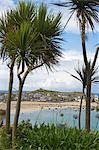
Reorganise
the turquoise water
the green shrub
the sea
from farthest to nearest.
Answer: the turquoise water, the sea, the green shrub

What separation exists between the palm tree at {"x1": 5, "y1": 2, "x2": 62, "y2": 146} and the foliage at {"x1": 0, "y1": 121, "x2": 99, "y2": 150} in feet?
1.68

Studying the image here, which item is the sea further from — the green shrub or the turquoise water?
the green shrub

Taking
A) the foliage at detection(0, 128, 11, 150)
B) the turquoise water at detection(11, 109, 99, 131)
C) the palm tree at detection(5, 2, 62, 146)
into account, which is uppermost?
the palm tree at detection(5, 2, 62, 146)

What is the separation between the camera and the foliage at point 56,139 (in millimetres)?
9133

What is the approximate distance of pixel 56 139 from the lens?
367 inches

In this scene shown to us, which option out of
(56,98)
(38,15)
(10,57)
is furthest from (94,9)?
(56,98)

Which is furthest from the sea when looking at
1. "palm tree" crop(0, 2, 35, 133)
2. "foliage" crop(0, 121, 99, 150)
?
"palm tree" crop(0, 2, 35, 133)

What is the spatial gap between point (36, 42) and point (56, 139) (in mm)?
2314

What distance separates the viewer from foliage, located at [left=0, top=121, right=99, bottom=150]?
30.0 ft

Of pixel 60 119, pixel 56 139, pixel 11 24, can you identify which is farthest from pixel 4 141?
pixel 60 119

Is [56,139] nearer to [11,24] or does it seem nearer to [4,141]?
[4,141]

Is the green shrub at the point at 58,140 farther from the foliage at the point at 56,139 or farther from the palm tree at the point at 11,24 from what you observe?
the palm tree at the point at 11,24

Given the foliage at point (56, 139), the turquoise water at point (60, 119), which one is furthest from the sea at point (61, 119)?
the foliage at point (56, 139)

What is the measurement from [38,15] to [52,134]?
2960 mm
